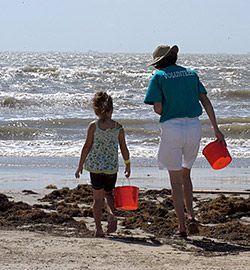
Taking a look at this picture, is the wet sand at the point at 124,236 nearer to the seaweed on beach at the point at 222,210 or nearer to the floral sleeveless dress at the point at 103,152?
the seaweed on beach at the point at 222,210

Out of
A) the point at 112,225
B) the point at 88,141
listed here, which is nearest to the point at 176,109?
the point at 88,141

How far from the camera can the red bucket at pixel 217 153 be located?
7.33 metres

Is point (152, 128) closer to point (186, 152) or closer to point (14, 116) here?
point (14, 116)

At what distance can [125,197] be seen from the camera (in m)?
7.61

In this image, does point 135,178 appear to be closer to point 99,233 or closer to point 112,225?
point 112,225

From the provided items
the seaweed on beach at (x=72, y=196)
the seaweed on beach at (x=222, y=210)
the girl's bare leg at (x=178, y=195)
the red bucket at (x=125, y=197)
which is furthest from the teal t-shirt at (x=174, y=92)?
the seaweed on beach at (x=72, y=196)

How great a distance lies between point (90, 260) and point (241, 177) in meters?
7.20

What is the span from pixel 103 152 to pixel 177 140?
764 millimetres

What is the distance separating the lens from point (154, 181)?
1233 cm

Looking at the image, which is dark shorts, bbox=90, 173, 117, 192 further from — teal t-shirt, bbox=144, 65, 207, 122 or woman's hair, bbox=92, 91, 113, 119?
teal t-shirt, bbox=144, 65, 207, 122

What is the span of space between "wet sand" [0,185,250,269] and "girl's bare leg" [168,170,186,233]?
0.59ft

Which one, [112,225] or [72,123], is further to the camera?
[72,123]

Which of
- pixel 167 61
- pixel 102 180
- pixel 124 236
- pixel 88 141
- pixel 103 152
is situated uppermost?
pixel 167 61

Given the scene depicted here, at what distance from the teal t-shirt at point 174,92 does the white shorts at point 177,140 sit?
0.21 ft
